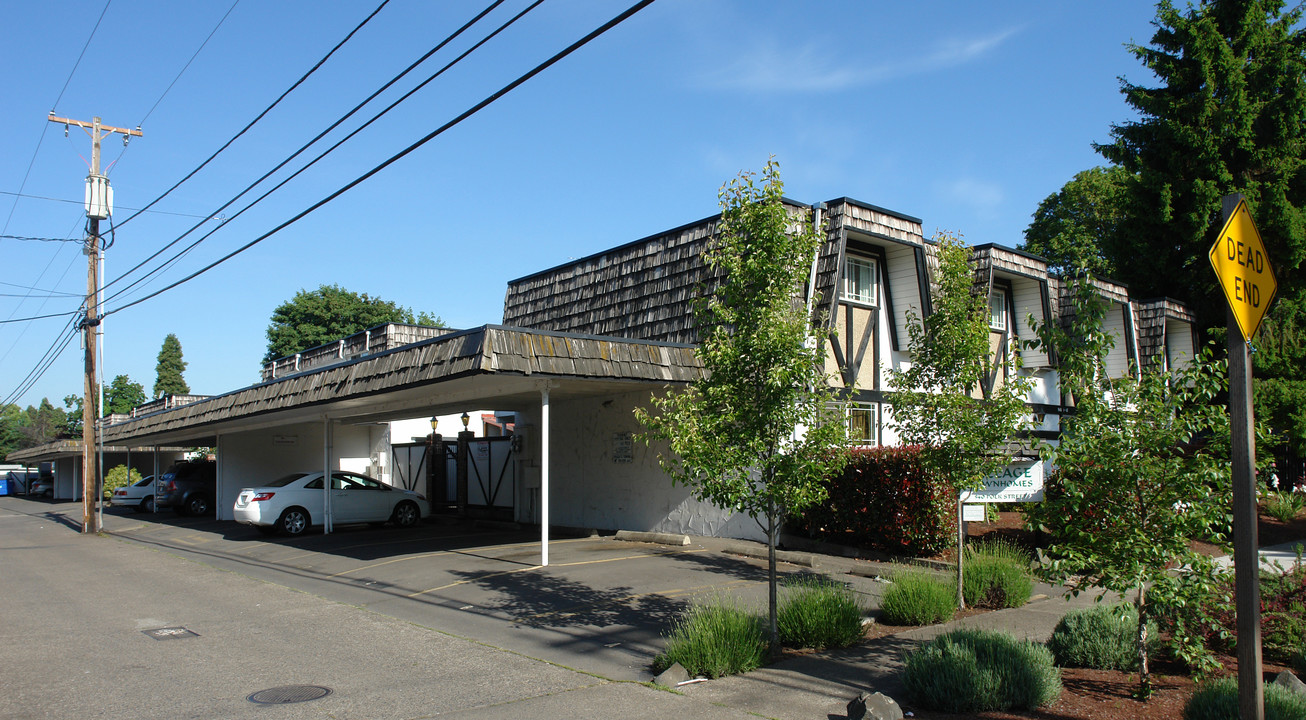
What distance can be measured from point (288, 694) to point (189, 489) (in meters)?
26.8

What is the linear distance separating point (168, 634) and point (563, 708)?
18.8 ft

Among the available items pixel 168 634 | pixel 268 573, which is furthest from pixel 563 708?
pixel 268 573

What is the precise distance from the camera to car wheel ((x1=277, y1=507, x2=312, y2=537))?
63.9 ft

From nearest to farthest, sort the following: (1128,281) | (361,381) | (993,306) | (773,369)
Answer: (773,369) → (361,381) → (993,306) → (1128,281)

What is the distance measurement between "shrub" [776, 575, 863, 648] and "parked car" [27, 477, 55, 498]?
5914 centimetres

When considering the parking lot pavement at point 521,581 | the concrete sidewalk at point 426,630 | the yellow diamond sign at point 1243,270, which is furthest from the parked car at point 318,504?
the yellow diamond sign at point 1243,270

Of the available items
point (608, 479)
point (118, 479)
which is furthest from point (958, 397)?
point (118, 479)

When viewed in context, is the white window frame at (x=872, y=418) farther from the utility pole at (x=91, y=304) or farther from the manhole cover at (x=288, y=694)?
the utility pole at (x=91, y=304)

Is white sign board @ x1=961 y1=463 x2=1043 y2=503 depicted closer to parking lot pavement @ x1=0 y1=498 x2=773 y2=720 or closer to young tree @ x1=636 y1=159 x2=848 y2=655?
young tree @ x1=636 y1=159 x2=848 y2=655

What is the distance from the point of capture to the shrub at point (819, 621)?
805 centimetres

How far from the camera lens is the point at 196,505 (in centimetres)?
2970

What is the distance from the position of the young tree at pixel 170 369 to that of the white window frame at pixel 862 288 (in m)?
95.8

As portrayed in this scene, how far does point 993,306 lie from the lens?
2052 cm

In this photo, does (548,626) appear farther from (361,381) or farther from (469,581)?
(361,381)
